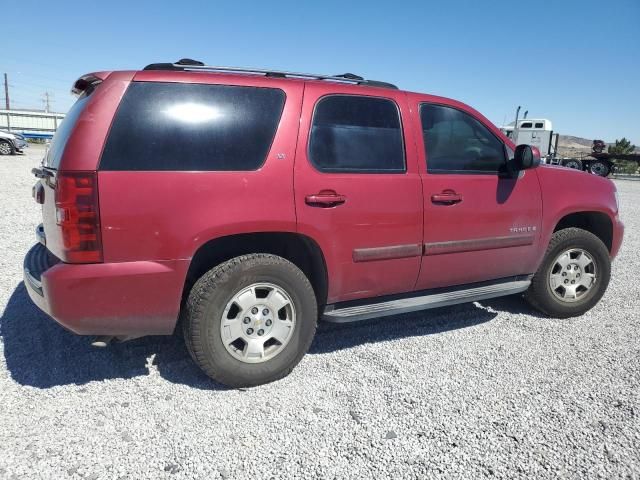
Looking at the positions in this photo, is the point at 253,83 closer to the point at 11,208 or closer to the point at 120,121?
the point at 120,121

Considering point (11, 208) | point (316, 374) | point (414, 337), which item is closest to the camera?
point (316, 374)

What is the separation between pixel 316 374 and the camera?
3.04m

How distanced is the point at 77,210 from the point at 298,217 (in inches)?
47.3

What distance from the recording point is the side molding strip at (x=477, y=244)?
337 centimetres

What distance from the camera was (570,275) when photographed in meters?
4.20

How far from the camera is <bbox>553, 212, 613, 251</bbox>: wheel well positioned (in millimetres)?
4281

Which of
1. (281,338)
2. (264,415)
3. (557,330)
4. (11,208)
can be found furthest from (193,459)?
(11,208)

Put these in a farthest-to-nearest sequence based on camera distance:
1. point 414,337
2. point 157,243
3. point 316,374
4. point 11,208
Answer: point 11,208 < point 414,337 < point 316,374 < point 157,243

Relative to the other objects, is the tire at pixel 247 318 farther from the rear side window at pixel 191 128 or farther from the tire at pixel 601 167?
the tire at pixel 601 167

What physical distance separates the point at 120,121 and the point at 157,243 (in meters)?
0.68

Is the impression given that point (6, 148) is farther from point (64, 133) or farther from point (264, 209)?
point (264, 209)

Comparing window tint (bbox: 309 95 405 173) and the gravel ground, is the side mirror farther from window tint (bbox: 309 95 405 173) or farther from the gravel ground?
the gravel ground

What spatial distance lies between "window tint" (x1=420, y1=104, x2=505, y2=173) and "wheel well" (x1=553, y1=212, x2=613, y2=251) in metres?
1.11

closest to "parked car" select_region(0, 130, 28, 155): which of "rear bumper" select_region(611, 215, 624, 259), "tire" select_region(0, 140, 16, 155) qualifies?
"tire" select_region(0, 140, 16, 155)
